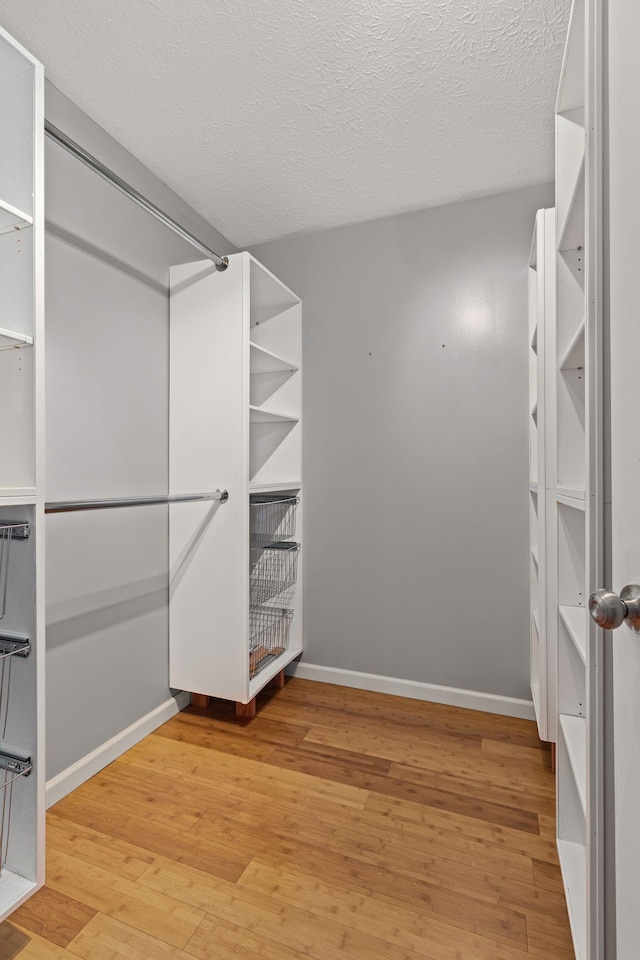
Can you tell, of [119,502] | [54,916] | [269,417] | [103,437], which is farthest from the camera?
[269,417]

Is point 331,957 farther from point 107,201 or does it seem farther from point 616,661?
point 107,201

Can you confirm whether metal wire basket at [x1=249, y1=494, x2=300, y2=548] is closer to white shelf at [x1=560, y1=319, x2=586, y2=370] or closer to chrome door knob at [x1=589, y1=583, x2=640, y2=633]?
white shelf at [x1=560, y1=319, x2=586, y2=370]

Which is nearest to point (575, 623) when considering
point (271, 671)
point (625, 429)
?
point (625, 429)

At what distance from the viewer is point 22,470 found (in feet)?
4.00

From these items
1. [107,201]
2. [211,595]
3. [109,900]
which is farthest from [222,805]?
[107,201]

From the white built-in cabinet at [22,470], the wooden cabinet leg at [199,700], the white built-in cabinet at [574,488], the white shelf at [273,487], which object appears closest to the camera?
the white built-in cabinet at [574,488]

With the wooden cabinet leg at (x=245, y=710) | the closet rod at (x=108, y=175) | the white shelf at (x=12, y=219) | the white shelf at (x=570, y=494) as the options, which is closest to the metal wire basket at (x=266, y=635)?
the wooden cabinet leg at (x=245, y=710)

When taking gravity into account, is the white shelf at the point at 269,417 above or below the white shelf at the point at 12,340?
above

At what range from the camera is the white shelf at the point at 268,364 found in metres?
2.65

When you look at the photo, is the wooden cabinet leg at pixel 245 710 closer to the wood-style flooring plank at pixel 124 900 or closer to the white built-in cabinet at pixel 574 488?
the wood-style flooring plank at pixel 124 900

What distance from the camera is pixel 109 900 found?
1.32 metres

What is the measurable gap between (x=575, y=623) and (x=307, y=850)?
3.52ft

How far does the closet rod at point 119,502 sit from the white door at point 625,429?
129 cm

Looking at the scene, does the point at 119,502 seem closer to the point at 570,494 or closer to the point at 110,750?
the point at 110,750
